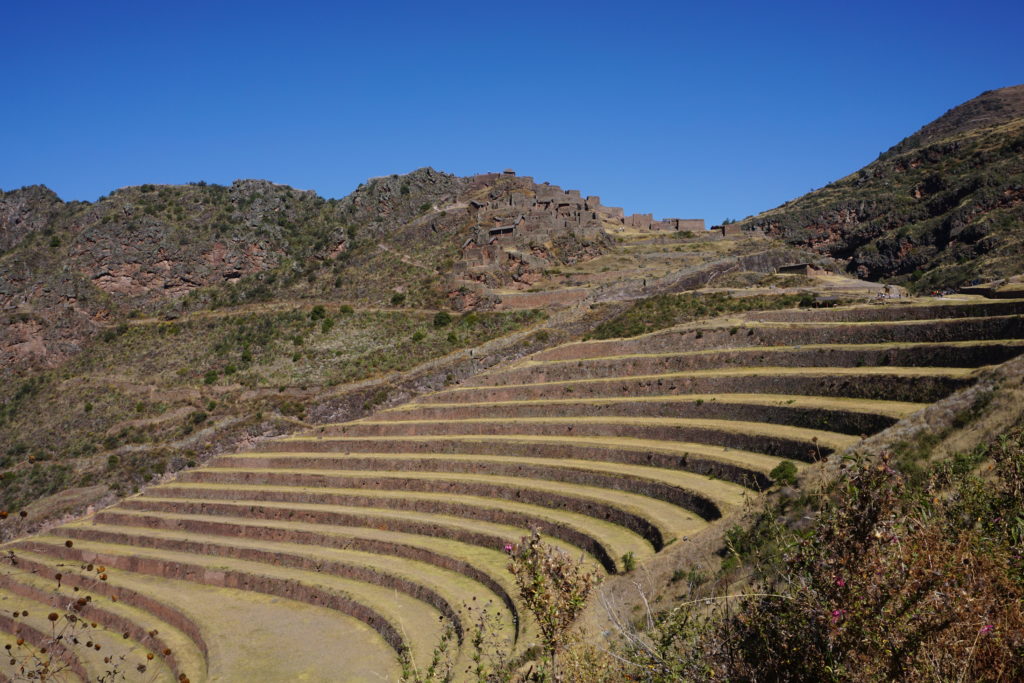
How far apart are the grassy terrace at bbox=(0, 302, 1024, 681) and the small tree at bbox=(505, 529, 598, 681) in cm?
479

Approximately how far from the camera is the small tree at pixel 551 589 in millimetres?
8602

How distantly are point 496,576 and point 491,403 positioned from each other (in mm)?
12973

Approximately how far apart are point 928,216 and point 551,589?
5834 centimetres

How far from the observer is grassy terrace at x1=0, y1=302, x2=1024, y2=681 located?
57.2 feet

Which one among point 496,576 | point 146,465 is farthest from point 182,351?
point 496,576

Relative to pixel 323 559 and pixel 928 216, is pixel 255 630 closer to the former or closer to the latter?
pixel 323 559

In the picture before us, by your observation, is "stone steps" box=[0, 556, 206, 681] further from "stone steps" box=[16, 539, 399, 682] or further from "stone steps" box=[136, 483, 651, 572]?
"stone steps" box=[136, 483, 651, 572]

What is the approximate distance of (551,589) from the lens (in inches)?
352

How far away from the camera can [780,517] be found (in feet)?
46.5

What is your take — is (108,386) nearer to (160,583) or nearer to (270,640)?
(160,583)

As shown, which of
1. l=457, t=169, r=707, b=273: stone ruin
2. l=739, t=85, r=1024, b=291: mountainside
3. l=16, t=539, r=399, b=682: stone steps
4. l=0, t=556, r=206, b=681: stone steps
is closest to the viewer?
l=16, t=539, r=399, b=682: stone steps

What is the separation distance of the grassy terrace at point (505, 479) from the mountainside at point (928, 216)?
60.8 ft

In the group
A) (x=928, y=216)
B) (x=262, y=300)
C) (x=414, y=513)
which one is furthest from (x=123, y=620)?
(x=928, y=216)

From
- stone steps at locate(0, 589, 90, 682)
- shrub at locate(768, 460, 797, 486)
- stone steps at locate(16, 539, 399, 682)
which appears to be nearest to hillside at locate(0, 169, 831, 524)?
stone steps at locate(0, 589, 90, 682)
